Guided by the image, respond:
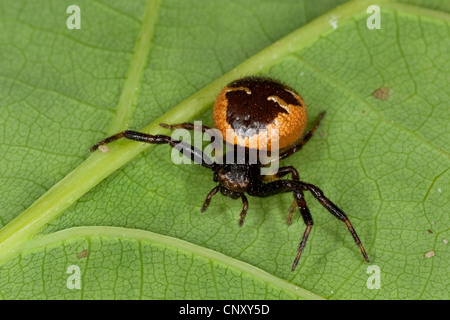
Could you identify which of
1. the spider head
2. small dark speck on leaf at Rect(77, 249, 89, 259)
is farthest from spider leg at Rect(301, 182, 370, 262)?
small dark speck on leaf at Rect(77, 249, 89, 259)

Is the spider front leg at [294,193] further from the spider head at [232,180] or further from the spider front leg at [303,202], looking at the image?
the spider head at [232,180]

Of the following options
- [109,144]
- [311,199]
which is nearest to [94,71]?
[109,144]

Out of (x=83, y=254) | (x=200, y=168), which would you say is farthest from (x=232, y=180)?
(x=83, y=254)

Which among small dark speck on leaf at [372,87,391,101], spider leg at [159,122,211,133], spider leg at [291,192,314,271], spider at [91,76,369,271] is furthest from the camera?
small dark speck on leaf at [372,87,391,101]

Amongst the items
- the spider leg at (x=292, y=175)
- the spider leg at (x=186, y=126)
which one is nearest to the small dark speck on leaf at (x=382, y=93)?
the spider leg at (x=292, y=175)

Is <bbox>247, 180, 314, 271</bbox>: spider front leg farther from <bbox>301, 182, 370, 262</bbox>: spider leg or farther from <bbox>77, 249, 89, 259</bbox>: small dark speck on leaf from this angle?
<bbox>77, 249, 89, 259</bbox>: small dark speck on leaf

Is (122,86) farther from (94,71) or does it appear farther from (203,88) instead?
(203,88)

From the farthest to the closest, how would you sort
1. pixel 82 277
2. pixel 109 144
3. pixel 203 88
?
1. pixel 203 88
2. pixel 109 144
3. pixel 82 277

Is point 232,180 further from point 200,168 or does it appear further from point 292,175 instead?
point 292,175
